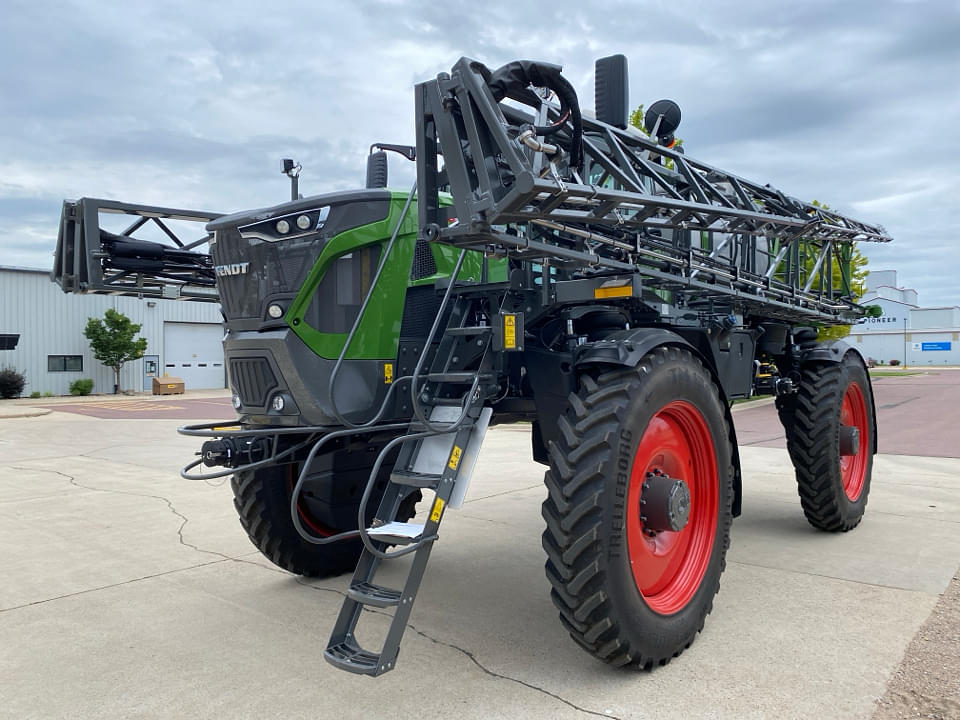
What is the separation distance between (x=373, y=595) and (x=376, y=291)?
1547 mm

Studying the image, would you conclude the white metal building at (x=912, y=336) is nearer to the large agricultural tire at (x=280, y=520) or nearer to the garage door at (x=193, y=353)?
the garage door at (x=193, y=353)

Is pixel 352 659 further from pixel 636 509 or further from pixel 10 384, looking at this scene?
pixel 10 384

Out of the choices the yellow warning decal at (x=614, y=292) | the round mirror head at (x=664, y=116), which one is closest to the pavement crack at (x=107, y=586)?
the yellow warning decal at (x=614, y=292)

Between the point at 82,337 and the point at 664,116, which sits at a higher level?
the point at 664,116

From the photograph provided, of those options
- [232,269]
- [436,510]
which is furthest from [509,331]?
[232,269]

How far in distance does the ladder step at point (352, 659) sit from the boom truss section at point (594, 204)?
183cm

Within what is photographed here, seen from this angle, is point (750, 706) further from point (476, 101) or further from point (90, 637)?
point (90, 637)

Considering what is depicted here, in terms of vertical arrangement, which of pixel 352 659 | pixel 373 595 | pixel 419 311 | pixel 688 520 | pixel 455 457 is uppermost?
pixel 419 311

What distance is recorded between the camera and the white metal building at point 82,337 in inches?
1203

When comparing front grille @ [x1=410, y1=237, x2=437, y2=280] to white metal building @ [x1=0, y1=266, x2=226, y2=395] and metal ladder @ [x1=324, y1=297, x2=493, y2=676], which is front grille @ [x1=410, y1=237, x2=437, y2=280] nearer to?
metal ladder @ [x1=324, y1=297, x2=493, y2=676]

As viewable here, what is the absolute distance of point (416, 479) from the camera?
3.55 m

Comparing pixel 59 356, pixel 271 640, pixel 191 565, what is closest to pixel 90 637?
pixel 271 640

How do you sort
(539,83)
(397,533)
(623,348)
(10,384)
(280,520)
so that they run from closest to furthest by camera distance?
(539,83)
(397,533)
(623,348)
(280,520)
(10,384)

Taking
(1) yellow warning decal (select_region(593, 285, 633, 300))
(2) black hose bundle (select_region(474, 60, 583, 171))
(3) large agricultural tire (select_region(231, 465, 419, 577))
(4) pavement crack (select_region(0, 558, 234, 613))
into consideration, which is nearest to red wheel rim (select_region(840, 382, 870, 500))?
(1) yellow warning decal (select_region(593, 285, 633, 300))
